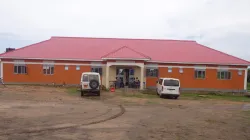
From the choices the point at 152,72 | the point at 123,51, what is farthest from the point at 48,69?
the point at 152,72

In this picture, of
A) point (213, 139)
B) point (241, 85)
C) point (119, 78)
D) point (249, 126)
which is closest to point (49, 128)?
point (213, 139)

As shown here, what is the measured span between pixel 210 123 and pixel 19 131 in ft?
24.7

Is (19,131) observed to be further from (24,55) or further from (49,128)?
(24,55)

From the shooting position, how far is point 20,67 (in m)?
29.8

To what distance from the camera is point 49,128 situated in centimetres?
889

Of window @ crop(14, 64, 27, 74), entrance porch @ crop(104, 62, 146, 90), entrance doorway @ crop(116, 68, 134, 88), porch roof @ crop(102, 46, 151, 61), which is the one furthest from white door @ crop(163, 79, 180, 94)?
window @ crop(14, 64, 27, 74)

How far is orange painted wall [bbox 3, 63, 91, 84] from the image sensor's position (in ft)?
98.1

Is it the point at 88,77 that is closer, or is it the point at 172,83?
the point at 88,77

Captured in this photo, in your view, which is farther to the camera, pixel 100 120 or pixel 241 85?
pixel 241 85

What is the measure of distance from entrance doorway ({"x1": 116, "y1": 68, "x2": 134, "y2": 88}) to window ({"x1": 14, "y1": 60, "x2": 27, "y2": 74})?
10.5m

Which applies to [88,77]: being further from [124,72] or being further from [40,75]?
[40,75]

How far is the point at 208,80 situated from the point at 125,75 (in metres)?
9.48

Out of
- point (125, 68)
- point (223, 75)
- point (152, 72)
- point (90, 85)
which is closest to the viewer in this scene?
point (90, 85)

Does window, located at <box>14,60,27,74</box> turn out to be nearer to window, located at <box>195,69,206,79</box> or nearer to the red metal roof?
the red metal roof
